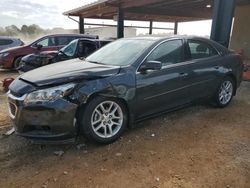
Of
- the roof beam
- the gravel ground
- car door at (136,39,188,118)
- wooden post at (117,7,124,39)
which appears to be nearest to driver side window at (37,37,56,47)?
wooden post at (117,7,124,39)

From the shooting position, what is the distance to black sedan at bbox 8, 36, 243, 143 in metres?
3.39

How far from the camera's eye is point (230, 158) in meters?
3.45

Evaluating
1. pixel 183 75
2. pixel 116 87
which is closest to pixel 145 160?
pixel 116 87

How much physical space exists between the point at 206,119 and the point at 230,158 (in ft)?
4.81

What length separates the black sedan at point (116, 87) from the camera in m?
3.39

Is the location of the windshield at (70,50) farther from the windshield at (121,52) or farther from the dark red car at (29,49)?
the windshield at (121,52)

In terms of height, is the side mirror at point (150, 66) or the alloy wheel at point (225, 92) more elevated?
the side mirror at point (150, 66)

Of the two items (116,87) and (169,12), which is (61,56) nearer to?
(116,87)

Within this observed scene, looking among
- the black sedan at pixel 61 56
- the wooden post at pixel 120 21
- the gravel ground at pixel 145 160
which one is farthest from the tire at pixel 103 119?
the wooden post at pixel 120 21

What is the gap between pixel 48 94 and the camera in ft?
11.0

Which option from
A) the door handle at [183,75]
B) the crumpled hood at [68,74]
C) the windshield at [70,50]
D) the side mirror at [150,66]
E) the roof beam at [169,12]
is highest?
the roof beam at [169,12]

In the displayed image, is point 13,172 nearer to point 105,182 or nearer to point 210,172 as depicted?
point 105,182

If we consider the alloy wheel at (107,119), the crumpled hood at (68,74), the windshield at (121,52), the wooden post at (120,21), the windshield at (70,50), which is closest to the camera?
the crumpled hood at (68,74)

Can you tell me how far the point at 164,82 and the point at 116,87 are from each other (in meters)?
0.92
